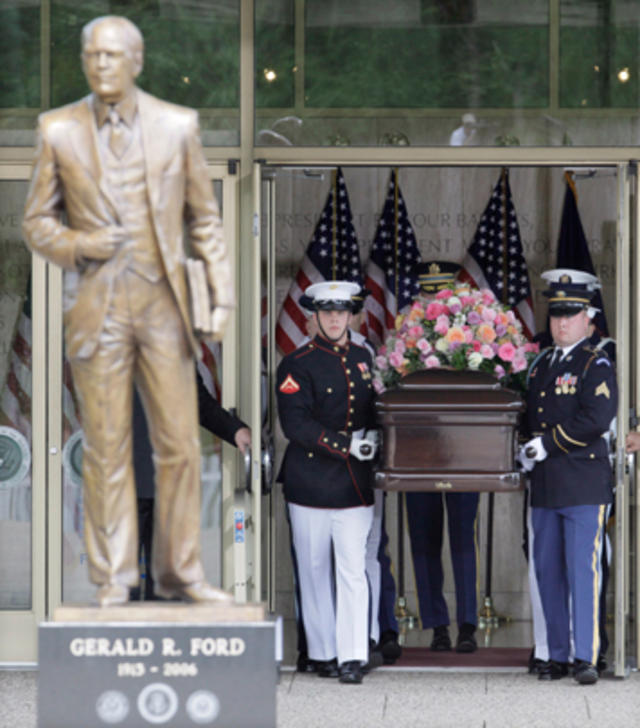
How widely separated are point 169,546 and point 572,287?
2.47 m

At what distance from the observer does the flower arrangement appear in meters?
5.63

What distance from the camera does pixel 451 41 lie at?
19.7 ft

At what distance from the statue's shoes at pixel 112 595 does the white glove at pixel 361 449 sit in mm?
1950

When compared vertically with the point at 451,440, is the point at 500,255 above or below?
above

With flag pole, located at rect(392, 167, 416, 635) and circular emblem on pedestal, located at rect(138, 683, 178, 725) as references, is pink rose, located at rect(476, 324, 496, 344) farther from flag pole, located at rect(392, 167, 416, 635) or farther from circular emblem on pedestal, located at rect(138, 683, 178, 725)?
circular emblem on pedestal, located at rect(138, 683, 178, 725)

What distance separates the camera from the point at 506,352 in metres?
5.67

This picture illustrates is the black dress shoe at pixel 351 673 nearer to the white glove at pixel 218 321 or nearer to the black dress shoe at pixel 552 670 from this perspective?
the black dress shoe at pixel 552 670

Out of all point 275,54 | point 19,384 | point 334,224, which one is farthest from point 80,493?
point 334,224

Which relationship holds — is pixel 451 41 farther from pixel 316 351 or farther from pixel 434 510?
pixel 434 510

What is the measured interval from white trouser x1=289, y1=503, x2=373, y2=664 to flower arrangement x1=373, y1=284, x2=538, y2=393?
0.55m

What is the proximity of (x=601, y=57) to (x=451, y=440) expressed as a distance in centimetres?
182

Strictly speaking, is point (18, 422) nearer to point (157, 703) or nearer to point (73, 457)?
point (73, 457)

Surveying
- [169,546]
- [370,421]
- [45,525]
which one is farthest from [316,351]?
[169,546]

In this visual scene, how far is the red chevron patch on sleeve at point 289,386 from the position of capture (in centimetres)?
561
